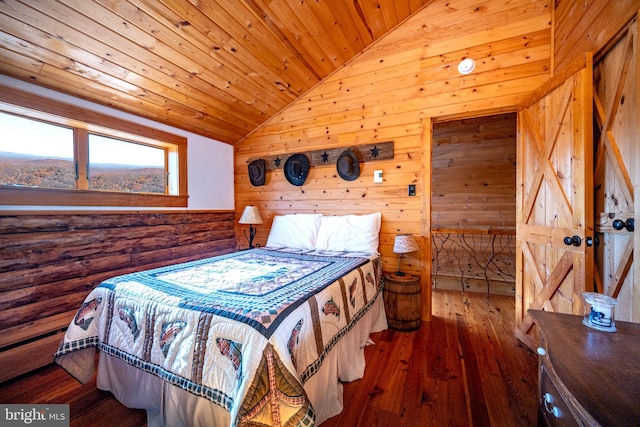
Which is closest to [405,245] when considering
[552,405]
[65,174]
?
[552,405]

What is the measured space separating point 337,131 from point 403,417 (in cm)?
267

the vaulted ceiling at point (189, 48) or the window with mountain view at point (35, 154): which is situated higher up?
the vaulted ceiling at point (189, 48)

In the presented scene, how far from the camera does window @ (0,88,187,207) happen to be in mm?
1820

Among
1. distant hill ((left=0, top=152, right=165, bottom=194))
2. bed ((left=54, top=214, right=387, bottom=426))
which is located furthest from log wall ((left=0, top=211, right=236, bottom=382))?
bed ((left=54, top=214, right=387, bottom=426))

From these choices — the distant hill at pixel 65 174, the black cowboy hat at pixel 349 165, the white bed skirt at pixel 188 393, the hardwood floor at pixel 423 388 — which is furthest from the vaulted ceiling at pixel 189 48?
the hardwood floor at pixel 423 388

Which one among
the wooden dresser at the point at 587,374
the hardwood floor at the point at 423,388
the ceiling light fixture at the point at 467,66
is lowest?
the hardwood floor at the point at 423,388

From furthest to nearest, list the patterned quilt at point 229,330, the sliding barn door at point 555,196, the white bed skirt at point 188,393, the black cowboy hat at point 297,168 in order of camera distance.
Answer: the black cowboy hat at point 297,168
the sliding barn door at point 555,196
the white bed skirt at point 188,393
the patterned quilt at point 229,330

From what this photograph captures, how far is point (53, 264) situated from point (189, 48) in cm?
203

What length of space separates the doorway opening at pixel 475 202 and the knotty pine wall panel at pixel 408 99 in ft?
3.82

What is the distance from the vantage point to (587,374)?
59 centimetres

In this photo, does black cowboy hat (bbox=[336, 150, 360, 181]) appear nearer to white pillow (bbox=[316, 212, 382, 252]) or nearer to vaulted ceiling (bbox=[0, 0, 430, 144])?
white pillow (bbox=[316, 212, 382, 252])

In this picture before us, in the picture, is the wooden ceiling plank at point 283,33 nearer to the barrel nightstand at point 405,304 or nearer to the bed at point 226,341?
the bed at point 226,341

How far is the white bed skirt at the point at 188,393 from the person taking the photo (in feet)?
3.83

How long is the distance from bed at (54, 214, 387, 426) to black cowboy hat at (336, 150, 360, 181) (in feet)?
3.91
